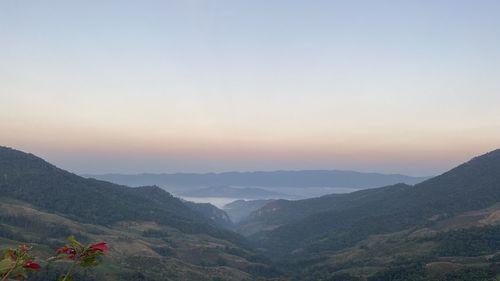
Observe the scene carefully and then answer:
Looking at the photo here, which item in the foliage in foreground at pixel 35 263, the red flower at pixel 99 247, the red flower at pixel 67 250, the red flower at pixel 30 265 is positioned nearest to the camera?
the foliage in foreground at pixel 35 263

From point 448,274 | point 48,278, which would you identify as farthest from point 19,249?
point 448,274

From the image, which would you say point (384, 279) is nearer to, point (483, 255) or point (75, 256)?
point (483, 255)

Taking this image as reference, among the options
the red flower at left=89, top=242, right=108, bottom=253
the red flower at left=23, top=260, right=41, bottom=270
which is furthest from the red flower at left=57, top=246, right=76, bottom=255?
the red flower at left=23, top=260, right=41, bottom=270

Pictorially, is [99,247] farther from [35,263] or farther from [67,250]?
[35,263]

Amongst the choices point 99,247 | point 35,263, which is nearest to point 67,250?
point 99,247

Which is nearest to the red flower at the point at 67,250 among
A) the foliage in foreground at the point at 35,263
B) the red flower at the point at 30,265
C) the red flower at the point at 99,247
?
the foliage in foreground at the point at 35,263

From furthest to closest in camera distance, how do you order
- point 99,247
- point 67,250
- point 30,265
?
point 99,247
point 67,250
point 30,265

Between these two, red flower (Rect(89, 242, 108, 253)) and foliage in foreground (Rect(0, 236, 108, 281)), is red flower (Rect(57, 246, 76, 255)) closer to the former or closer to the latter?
foliage in foreground (Rect(0, 236, 108, 281))

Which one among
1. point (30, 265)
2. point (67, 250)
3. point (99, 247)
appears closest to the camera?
point (30, 265)

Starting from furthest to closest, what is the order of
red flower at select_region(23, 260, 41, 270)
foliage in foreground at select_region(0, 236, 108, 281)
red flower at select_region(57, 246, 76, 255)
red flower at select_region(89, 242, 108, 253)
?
1. red flower at select_region(89, 242, 108, 253)
2. red flower at select_region(57, 246, 76, 255)
3. red flower at select_region(23, 260, 41, 270)
4. foliage in foreground at select_region(0, 236, 108, 281)

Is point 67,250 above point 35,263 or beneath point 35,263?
above

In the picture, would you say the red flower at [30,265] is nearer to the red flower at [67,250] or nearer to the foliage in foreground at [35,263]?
the foliage in foreground at [35,263]
